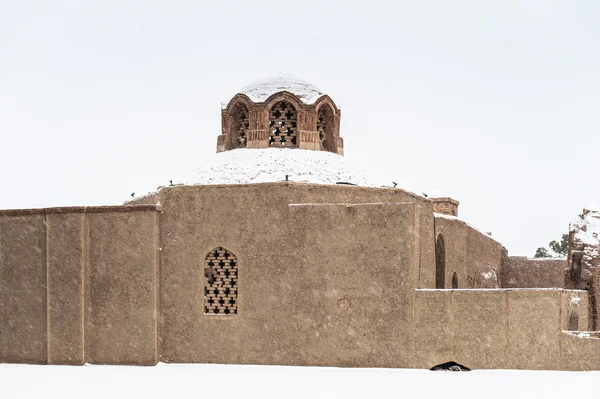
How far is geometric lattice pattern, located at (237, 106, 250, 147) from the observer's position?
62.5ft

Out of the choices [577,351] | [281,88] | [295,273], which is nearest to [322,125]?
[281,88]

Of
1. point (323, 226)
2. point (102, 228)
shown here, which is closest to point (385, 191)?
point (323, 226)

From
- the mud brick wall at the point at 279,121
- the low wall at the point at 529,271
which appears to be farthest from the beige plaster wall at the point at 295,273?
the low wall at the point at 529,271

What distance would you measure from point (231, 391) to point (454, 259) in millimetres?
8143

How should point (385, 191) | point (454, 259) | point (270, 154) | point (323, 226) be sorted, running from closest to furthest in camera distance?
point (323, 226) < point (385, 191) < point (270, 154) < point (454, 259)

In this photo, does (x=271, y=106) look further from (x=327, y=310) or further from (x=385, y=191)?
(x=327, y=310)

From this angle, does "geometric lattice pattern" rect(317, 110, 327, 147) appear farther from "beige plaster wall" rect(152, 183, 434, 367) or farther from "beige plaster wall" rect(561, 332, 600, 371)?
"beige plaster wall" rect(561, 332, 600, 371)

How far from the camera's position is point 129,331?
52.0 feet

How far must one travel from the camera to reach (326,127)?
19344 mm

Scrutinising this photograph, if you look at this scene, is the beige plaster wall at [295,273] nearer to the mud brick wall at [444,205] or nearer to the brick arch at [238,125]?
the brick arch at [238,125]

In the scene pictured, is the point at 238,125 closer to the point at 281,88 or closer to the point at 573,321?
the point at 281,88

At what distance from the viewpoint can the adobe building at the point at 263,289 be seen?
14570 mm

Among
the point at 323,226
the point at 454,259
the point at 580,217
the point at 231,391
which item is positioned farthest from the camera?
the point at 580,217

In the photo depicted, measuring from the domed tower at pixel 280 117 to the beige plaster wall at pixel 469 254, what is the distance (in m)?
3.14
